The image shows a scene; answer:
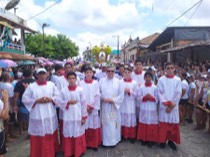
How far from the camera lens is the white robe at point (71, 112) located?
16.5 feet

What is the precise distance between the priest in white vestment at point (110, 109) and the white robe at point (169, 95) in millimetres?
952

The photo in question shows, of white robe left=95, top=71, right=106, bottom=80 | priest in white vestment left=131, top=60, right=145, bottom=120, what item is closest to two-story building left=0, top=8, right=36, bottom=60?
white robe left=95, top=71, right=106, bottom=80

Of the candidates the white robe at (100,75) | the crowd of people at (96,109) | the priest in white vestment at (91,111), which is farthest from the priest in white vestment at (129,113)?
the white robe at (100,75)

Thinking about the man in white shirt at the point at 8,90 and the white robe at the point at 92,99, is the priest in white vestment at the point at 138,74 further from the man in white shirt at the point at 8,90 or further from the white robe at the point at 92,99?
the man in white shirt at the point at 8,90

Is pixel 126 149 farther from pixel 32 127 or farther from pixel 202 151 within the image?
pixel 32 127

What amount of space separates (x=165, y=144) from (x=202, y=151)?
88cm

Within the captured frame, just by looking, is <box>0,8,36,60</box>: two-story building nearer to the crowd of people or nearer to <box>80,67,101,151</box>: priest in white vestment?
the crowd of people

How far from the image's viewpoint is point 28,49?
40531mm

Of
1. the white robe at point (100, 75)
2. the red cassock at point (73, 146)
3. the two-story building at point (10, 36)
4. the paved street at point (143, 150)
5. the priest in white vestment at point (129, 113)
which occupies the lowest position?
the paved street at point (143, 150)

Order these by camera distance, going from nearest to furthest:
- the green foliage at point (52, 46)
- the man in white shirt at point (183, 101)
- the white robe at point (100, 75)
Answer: the man in white shirt at point (183, 101) → the white robe at point (100, 75) → the green foliage at point (52, 46)

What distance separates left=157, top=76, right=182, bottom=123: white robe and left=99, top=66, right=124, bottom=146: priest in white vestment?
952mm

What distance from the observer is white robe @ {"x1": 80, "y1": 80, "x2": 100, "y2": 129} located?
18.4ft

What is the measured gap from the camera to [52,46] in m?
44.7

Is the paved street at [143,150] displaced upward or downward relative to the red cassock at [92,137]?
downward
